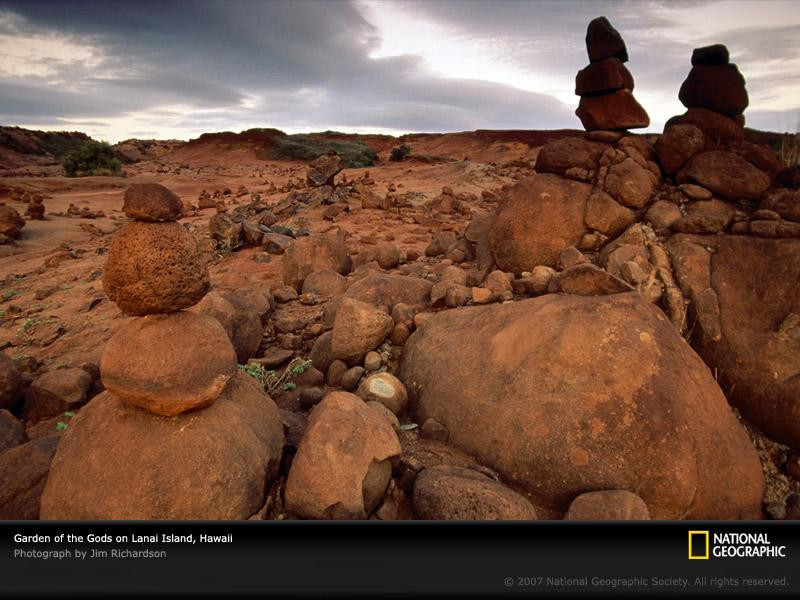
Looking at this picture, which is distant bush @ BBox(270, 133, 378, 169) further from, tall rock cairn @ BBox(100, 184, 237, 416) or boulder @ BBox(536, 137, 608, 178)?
tall rock cairn @ BBox(100, 184, 237, 416)

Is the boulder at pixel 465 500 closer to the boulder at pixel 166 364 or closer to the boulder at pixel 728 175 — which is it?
the boulder at pixel 166 364

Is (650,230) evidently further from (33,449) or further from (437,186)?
(437,186)

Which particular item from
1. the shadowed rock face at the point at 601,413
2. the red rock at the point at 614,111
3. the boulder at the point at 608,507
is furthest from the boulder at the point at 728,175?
the boulder at the point at 608,507

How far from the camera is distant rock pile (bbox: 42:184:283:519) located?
7.35ft

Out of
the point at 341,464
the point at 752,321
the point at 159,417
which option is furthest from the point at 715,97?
the point at 159,417

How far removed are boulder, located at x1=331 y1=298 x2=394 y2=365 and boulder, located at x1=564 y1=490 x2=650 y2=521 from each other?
211 centimetres

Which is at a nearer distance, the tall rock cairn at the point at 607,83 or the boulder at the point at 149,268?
the boulder at the point at 149,268

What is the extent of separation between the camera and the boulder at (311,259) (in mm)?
6344

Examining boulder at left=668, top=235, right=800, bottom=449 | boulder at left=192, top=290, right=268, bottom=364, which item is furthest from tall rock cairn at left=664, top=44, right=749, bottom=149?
boulder at left=192, top=290, right=268, bottom=364

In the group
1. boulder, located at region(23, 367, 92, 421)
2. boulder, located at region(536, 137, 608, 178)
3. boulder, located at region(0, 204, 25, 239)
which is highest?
boulder, located at region(536, 137, 608, 178)

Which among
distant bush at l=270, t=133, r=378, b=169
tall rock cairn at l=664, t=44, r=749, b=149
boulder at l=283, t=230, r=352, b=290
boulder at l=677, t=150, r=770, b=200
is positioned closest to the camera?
boulder at l=677, t=150, r=770, b=200

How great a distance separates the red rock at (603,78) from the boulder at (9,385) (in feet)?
20.9

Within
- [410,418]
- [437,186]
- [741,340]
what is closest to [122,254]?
[410,418]

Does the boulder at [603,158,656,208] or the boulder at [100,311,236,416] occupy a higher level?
the boulder at [603,158,656,208]
